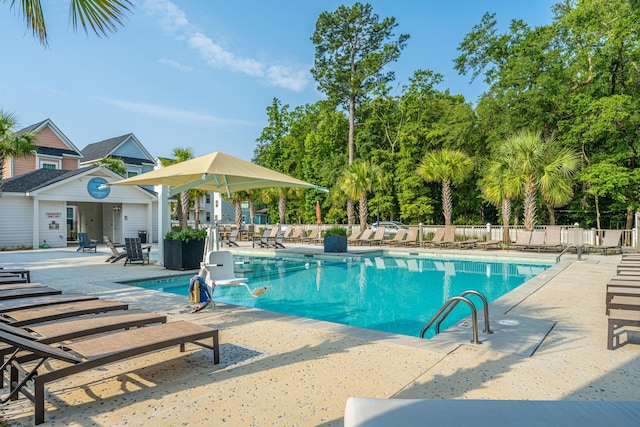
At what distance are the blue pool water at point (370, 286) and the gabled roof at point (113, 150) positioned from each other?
21.0m

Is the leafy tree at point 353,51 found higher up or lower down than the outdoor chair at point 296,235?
higher up

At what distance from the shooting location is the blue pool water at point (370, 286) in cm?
683

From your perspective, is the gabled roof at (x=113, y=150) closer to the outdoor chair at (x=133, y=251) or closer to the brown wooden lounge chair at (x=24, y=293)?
the outdoor chair at (x=133, y=251)

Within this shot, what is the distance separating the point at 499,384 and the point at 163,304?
497cm

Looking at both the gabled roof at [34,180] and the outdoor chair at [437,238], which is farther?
the gabled roof at [34,180]

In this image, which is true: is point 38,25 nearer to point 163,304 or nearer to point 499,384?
point 163,304

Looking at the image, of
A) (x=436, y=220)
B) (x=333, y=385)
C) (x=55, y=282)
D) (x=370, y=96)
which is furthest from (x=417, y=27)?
(x=333, y=385)

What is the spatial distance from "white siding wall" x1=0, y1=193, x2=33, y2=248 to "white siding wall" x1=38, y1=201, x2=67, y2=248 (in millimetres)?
463

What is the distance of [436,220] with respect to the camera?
2909 centimetres

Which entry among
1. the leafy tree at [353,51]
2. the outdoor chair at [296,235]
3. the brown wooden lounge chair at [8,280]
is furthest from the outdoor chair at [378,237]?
the brown wooden lounge chair at [8,280]

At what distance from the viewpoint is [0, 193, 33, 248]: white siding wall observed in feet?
57.8


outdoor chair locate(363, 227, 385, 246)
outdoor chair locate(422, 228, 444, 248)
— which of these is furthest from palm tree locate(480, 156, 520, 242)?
outdoor chair locate(363, 227, 385, 246)

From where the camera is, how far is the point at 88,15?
306 centimetres

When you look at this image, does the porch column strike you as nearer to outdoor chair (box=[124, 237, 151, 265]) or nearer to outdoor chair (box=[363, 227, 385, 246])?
outdoor chair (box=[124, 237, 151, 265])
